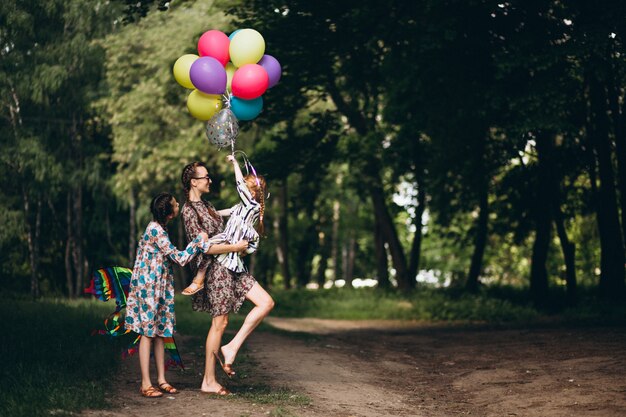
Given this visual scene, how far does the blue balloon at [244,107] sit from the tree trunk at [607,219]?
479 inches

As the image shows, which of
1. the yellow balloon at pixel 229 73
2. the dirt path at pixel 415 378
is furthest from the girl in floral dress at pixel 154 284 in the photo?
the yellow balloon at pixel 229 73

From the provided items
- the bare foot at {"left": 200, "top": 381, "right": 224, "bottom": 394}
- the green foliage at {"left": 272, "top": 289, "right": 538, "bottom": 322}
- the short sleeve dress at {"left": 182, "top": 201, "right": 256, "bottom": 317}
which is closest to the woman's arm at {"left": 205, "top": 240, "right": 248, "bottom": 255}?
the short sleeve dress at {"left": 182, "top": 201, "right": 256, "bottom": 317}

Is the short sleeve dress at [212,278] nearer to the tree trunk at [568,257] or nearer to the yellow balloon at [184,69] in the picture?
the yellow balloon at [184,69]

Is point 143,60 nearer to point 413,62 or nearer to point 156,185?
point 156,185

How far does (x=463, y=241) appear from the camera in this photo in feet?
104

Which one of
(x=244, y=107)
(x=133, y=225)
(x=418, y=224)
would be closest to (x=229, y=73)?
(x=244, y=107)

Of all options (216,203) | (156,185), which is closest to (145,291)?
(156,185)

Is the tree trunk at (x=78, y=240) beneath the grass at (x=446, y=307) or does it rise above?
above

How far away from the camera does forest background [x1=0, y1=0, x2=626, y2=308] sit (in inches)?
703

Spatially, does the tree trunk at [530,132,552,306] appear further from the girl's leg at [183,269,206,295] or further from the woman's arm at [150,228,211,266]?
the woman's arm at [150,228,211,266]

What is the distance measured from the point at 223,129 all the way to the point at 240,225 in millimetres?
1382

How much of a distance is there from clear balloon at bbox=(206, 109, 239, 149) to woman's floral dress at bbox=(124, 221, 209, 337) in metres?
1.44

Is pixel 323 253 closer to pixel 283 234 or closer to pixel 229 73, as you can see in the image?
pixel 283 234

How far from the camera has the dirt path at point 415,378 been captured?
8.94 metres
